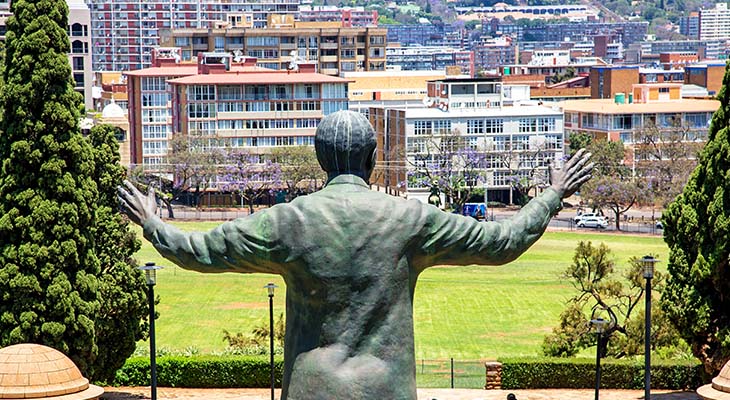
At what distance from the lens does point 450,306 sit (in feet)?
175

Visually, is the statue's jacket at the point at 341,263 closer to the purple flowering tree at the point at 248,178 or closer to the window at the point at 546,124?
the purple flowering tree at the point at 248,178

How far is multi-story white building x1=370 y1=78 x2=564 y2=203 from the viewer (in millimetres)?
107188

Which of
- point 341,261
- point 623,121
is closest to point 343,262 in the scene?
point 341,261

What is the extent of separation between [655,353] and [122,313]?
464 inches

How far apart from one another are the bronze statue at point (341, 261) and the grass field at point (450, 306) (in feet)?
111

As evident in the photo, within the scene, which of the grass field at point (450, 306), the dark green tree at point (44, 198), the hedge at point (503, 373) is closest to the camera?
the dark green tree at point (44, 198)

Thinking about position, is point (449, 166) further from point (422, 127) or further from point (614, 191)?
point (614, 191)

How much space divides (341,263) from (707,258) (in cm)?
2240

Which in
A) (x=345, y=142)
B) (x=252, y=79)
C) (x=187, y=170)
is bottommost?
(x=187, y=170)

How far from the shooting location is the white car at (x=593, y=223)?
8750cm

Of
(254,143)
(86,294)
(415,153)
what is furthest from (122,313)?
(254,143)

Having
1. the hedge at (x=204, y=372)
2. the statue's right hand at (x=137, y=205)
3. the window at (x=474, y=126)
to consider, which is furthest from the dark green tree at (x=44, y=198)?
the window at (x=474, y=126)

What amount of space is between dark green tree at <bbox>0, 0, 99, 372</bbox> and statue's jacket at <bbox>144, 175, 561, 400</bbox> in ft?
66.6

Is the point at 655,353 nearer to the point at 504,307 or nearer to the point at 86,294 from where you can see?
the point at 86,294
